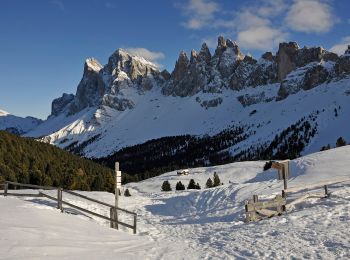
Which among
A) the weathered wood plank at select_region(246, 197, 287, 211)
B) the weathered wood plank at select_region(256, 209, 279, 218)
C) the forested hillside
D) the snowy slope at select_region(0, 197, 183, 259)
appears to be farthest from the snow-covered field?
the forested hillside

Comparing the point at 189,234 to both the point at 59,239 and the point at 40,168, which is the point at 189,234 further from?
the point at 40,168

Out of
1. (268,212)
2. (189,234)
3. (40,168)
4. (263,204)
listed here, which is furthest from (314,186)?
(40,168)

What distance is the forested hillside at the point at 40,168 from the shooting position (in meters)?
82.4

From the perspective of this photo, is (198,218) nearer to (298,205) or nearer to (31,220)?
(298,205)

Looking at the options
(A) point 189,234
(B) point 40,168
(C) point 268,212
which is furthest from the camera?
(B) point 40,168

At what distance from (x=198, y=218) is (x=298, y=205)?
22.4 feet

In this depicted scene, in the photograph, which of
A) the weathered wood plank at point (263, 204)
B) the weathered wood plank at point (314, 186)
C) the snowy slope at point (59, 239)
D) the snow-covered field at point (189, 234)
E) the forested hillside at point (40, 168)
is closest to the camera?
the snowy slope at point (59, 239)

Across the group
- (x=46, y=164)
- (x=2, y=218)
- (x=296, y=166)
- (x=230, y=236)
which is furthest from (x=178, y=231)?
(x=46, y=164)

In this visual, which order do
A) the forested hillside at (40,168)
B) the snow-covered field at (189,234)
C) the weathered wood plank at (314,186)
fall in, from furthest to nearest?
the forested hillside at (40,168), the weathered wood plank at (314,186), the snow-covered field at (189,234)

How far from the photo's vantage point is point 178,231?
981 inches

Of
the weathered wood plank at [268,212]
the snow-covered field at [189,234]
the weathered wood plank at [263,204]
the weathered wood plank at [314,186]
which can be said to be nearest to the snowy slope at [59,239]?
the snow-covered field at [189,234]

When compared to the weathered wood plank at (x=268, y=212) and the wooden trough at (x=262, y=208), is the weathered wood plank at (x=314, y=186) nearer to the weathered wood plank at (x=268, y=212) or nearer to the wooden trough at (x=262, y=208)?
the wooden trough at (x=262, y=208)

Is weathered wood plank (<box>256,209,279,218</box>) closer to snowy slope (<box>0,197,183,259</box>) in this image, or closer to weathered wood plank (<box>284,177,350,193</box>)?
weathered wood plank (<box>284,177,350,193</box>)

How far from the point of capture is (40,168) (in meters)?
105
